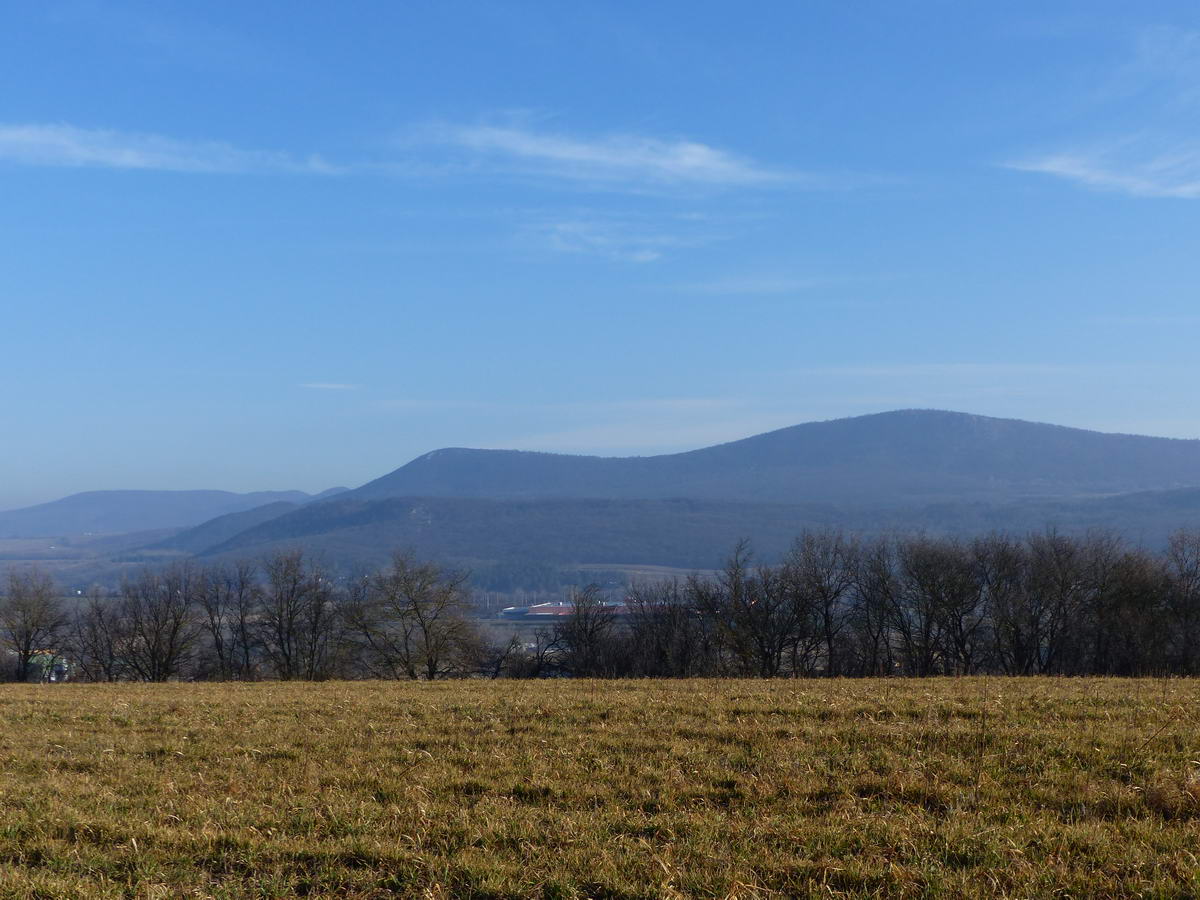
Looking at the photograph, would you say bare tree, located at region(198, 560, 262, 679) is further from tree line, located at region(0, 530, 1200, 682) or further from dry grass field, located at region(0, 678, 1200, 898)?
dry grass field, located at region(0, 678, 1200, 898)

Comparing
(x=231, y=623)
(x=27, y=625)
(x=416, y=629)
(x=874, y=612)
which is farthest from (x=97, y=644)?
(x=874, y=612)

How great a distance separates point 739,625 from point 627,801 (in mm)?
46798

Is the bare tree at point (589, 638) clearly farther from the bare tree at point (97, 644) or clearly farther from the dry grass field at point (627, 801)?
the dry grass field at point (627, 801)

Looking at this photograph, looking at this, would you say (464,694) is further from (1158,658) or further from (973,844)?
(1158,658)

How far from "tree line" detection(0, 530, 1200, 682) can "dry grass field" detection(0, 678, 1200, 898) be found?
3681 cm

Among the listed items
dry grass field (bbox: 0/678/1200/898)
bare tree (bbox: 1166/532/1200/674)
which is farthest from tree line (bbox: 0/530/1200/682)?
dry grass field (bbox: 0/678/1200/898)

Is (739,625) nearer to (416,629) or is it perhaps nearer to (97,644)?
(416,629)

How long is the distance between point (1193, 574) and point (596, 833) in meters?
57.7

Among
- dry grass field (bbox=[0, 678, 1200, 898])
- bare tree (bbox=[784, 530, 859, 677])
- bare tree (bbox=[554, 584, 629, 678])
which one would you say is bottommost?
Answer: bare tree (bbox=[554, 584, 629, 678])

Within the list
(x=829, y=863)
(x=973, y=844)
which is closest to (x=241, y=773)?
(x=829, y=863)

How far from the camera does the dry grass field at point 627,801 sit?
715 centimetres

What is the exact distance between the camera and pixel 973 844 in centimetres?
755

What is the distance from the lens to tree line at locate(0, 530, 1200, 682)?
173ft

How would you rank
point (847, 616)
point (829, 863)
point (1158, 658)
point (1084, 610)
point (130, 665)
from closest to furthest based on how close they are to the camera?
point (829, 863) → point (1158, 658) → point (1084, 610) → point (847, 616) → point (130, 665)
